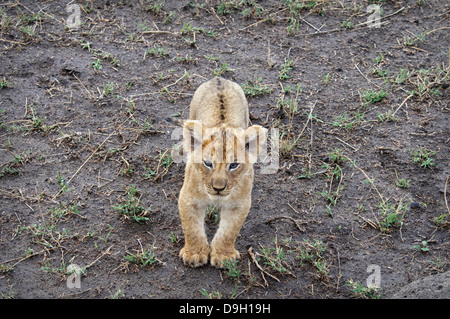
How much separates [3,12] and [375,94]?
6.02 meters

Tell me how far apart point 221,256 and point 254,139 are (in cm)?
126

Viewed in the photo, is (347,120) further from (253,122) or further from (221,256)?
(221,256)

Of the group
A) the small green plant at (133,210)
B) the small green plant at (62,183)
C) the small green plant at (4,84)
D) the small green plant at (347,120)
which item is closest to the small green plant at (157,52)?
the small green plant at (4,84)

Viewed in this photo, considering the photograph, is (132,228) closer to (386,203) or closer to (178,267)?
(178,267)

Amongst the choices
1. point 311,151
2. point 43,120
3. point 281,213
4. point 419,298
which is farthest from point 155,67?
point 419,298

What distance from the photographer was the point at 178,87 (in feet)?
23.7

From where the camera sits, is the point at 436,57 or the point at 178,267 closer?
the point at 178,267

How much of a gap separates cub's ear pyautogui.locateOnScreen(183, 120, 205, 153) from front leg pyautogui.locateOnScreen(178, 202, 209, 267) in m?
0.62

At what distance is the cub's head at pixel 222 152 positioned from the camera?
4418mm

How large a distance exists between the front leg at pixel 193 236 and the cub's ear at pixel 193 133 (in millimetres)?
623

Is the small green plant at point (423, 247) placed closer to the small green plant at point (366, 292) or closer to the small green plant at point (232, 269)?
the small green plant at point (366, 292)

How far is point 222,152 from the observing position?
4.40 metres

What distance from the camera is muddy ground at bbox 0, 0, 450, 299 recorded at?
16.4ft
